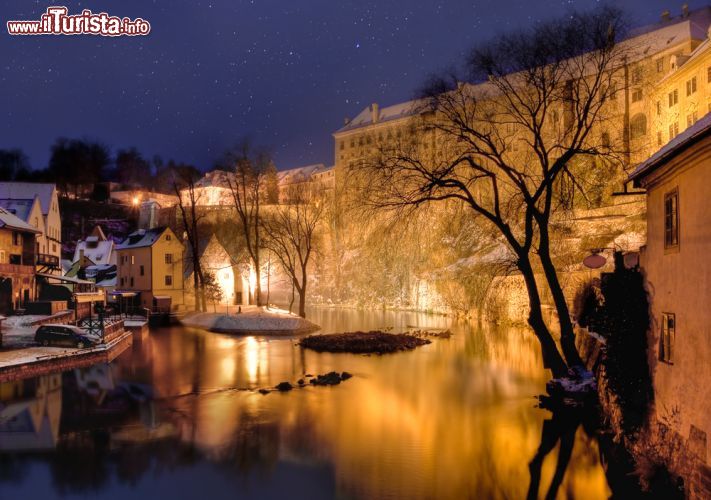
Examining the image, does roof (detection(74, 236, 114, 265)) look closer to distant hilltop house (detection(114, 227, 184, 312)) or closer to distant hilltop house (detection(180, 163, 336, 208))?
distant hilltop house (detection(114, 227, 184, 312))

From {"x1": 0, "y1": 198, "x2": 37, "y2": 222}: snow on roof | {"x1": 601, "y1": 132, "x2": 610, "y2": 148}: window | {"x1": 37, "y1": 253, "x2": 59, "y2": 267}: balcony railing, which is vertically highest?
{"x1": 0, "y1": 198, "x2": 37, "y2": 222}: snow on roof

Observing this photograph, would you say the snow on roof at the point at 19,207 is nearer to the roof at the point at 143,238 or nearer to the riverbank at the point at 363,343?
the roof at the point at 143,238

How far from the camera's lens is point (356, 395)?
852 inches

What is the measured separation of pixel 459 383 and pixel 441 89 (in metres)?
12.9

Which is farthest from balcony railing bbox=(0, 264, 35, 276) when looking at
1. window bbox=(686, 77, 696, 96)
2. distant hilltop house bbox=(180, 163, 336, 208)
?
window bbox=(686, 77, 696, 96)

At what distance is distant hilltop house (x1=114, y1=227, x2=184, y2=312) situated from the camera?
59.7 m

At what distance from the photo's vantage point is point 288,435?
52.4ft

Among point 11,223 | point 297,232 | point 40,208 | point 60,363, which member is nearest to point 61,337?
point 60,363

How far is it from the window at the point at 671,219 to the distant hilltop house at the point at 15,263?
138ft

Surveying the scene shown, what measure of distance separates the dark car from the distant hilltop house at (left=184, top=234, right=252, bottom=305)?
115 ft

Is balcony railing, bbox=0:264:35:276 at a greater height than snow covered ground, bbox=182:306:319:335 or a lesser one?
greater

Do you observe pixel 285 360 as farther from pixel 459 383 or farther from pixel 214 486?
pixel 214 486

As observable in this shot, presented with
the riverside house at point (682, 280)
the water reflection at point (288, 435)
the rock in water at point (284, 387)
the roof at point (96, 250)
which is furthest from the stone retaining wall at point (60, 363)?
the roof at point (96, 250)

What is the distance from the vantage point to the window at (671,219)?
1119cm
